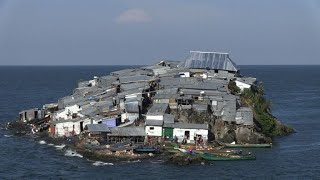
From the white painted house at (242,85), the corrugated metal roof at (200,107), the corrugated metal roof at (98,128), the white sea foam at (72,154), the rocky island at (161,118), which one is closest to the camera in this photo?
the white sea foam at (72,154)

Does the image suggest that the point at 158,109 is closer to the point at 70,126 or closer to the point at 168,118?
the point at 168,118

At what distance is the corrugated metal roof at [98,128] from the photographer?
5247 centimetres

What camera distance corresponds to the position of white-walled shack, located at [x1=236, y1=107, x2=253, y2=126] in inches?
2150

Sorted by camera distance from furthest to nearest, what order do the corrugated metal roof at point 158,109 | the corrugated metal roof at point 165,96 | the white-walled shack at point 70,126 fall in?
the corrugated metal roof at point 165,96 < the white-walled shack at point 70,126 < the corrugated metal roof at point 158,109

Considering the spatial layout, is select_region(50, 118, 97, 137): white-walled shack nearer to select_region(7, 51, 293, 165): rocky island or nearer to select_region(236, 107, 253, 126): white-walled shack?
select_region(7, 51, 293, 165): rocky island

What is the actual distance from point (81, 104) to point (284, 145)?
76.4 ft

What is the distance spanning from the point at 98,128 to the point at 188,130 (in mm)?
8775

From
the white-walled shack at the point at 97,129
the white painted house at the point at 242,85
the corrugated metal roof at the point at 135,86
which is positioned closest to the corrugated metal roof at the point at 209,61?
the white painted house at the point at 242,85

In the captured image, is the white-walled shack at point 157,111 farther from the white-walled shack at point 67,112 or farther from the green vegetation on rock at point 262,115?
the green vegetation on rock at point 262,115

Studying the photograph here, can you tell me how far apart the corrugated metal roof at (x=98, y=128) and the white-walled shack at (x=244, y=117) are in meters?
13.2

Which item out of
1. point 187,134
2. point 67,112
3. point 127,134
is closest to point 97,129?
point 127,134

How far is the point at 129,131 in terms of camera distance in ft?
171

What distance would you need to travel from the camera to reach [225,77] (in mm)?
71375

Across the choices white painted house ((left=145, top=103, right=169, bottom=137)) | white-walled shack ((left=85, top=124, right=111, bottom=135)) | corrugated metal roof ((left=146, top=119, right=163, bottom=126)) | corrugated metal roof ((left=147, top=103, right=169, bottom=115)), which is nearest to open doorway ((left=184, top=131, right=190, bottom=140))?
white painted house ((left=145, top=103, right=169, bottom=137))
